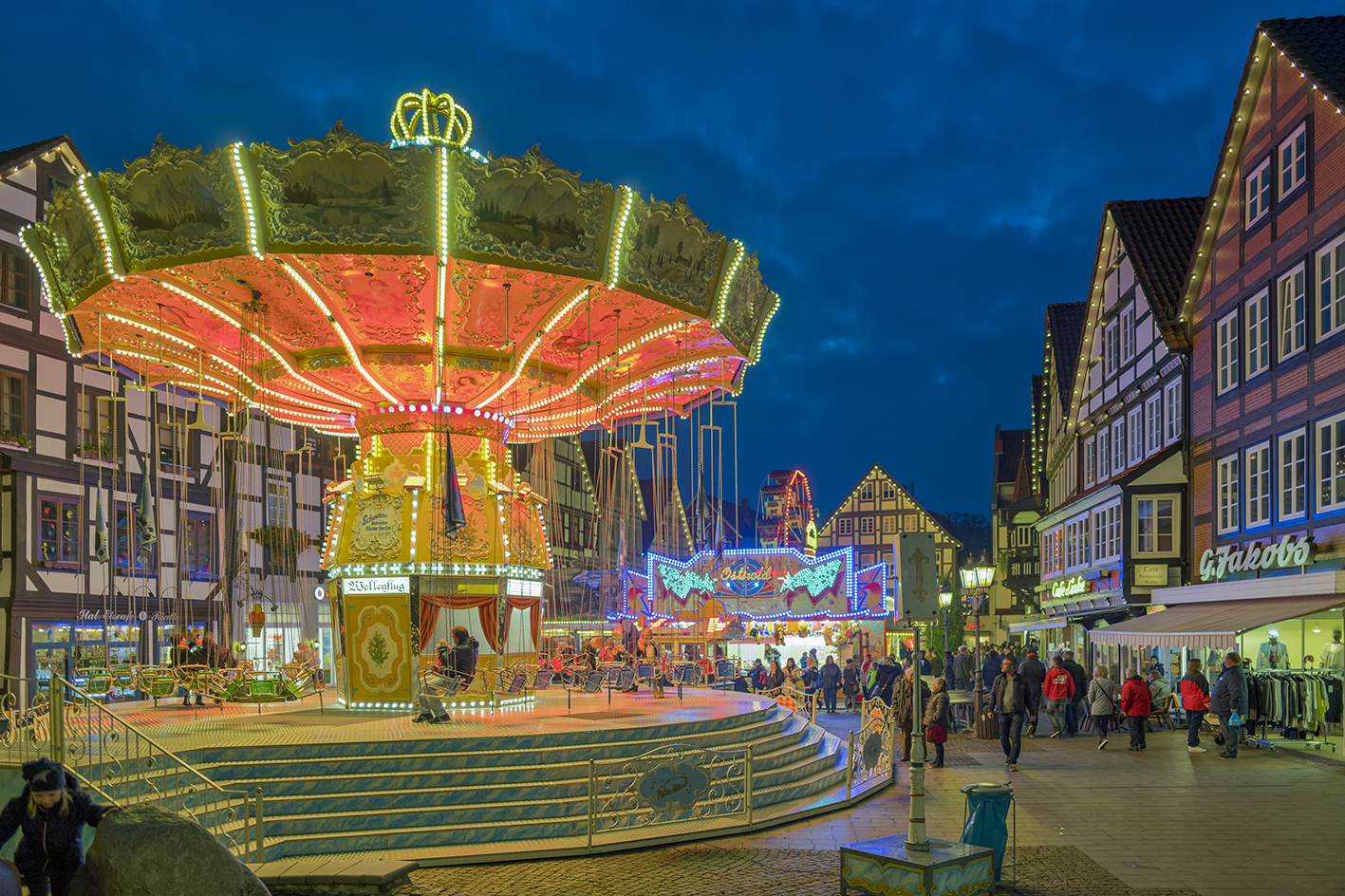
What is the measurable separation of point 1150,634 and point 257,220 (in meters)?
17.2

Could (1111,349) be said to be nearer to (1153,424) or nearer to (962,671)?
(1153,424)

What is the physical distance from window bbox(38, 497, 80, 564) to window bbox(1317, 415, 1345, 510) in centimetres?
2743

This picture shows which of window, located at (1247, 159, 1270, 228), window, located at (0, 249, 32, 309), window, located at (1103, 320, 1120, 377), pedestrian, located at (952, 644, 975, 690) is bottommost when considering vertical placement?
pedestrian, located at (952, 644, 975, 690)

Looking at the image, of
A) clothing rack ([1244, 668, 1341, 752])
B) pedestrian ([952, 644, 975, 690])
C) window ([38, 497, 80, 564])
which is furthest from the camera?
pedestrian ([952, 644, 975, 690])

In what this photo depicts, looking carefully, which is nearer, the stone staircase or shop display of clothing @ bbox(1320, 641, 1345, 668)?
the stone staircase

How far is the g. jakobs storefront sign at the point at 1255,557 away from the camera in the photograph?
68.3 ft

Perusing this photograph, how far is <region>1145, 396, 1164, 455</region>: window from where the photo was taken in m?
30.4

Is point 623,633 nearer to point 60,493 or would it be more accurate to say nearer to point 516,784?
point 60,493

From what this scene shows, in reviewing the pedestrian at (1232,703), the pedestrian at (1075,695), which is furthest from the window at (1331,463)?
the pedestrian at (1075,695)

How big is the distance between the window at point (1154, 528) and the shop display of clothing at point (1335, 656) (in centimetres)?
968

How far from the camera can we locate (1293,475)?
22344 millimetres

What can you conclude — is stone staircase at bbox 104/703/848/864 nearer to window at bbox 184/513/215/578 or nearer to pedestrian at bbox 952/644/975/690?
pedestrian at bbox 952/644/975/690

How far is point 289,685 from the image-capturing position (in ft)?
63.6

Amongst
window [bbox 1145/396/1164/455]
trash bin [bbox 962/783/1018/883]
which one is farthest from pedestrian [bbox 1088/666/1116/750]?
trash bin [bbox 962/783/1018/883]
